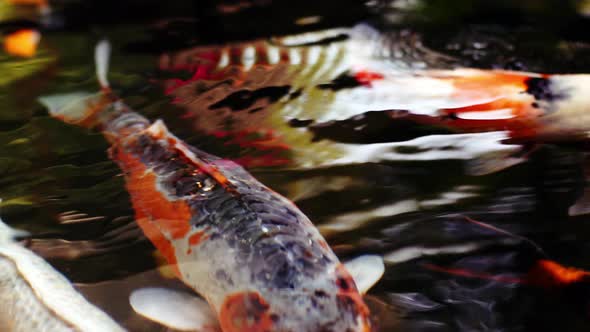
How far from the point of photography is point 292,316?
3.80 ft

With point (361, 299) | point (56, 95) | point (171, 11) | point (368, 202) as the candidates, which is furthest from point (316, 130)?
point (171, 11)

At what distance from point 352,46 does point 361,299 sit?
1747 mm

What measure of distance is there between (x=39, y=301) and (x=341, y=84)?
146cm

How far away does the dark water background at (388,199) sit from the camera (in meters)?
1.39

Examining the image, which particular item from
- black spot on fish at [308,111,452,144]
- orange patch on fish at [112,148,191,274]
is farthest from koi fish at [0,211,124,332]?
black spot on fish at [308,111,452,144]

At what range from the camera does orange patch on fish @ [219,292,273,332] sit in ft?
3.88

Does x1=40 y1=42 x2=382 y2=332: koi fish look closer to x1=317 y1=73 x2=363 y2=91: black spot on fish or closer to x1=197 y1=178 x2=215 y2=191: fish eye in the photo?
x1=197 y1=178 x2=215 y2=191: fish eye

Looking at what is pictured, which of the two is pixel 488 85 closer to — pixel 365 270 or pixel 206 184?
pixel 365 270

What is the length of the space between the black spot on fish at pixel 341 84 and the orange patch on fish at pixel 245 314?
128 centimetres

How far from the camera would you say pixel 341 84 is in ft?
7.73

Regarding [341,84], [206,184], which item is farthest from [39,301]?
[341,84]

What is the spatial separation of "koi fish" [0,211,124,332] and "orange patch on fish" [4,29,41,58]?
1.69m

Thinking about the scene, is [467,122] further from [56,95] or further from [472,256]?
[56,95]

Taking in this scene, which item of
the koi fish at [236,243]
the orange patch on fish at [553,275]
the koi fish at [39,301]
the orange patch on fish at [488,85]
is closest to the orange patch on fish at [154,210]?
the koi fish at [236,243]
